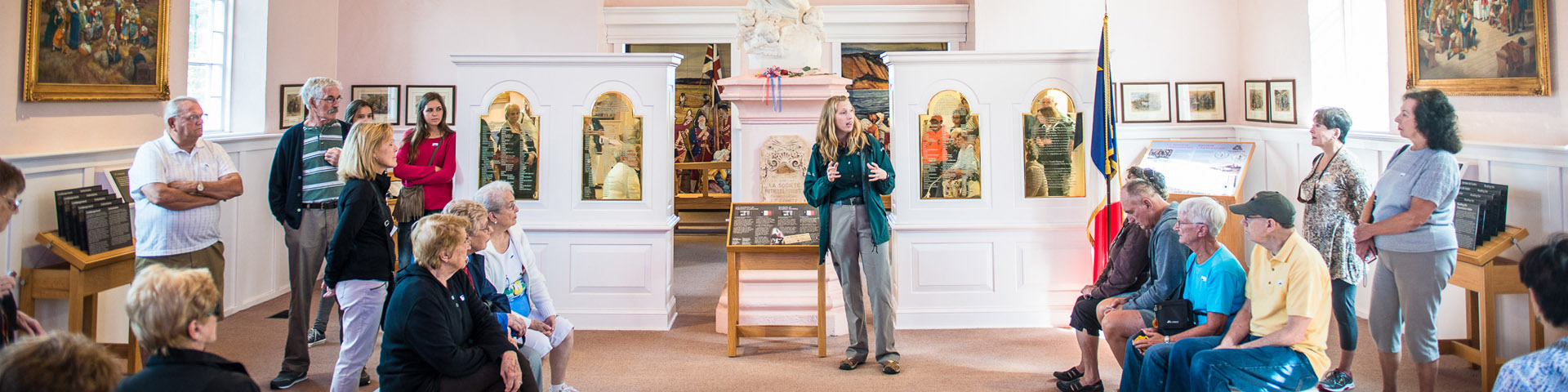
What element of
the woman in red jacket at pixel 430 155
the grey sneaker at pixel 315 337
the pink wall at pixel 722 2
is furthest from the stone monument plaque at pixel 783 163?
the pink wall at pixel 722 2

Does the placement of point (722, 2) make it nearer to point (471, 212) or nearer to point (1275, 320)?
point (471, 212)

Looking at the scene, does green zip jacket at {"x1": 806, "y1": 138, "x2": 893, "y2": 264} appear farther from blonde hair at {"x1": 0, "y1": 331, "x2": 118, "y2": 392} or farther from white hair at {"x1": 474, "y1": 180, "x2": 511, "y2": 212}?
blonde hair at {"x1": 0, "y1": 331, "x2": 118, "y2": 392}

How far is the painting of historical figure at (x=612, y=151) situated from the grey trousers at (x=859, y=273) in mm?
1689

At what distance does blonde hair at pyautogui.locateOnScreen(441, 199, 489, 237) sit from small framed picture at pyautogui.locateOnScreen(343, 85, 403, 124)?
19.8ft

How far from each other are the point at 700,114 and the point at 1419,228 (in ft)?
27.7

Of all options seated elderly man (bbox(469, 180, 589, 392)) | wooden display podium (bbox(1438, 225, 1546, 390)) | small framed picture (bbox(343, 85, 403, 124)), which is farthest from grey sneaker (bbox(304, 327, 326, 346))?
wooden display podium (bbox(1438, 225, 1546, 390))

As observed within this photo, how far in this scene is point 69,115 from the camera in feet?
17.5

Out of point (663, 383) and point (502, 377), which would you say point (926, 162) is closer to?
point (663, 383)

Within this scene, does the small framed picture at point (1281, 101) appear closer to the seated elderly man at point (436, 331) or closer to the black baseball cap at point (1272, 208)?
the black baseball cap at point (1272, 208)

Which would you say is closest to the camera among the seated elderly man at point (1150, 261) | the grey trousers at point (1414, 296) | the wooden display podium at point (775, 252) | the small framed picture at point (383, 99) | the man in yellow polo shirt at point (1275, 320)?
the man in yellow polo shirt at point (1275, 320)

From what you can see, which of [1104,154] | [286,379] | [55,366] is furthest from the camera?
[1104,154]

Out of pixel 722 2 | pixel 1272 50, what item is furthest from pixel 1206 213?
pixel 722 2

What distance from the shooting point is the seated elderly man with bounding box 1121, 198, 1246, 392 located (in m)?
3.57

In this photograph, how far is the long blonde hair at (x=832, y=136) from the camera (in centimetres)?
502
